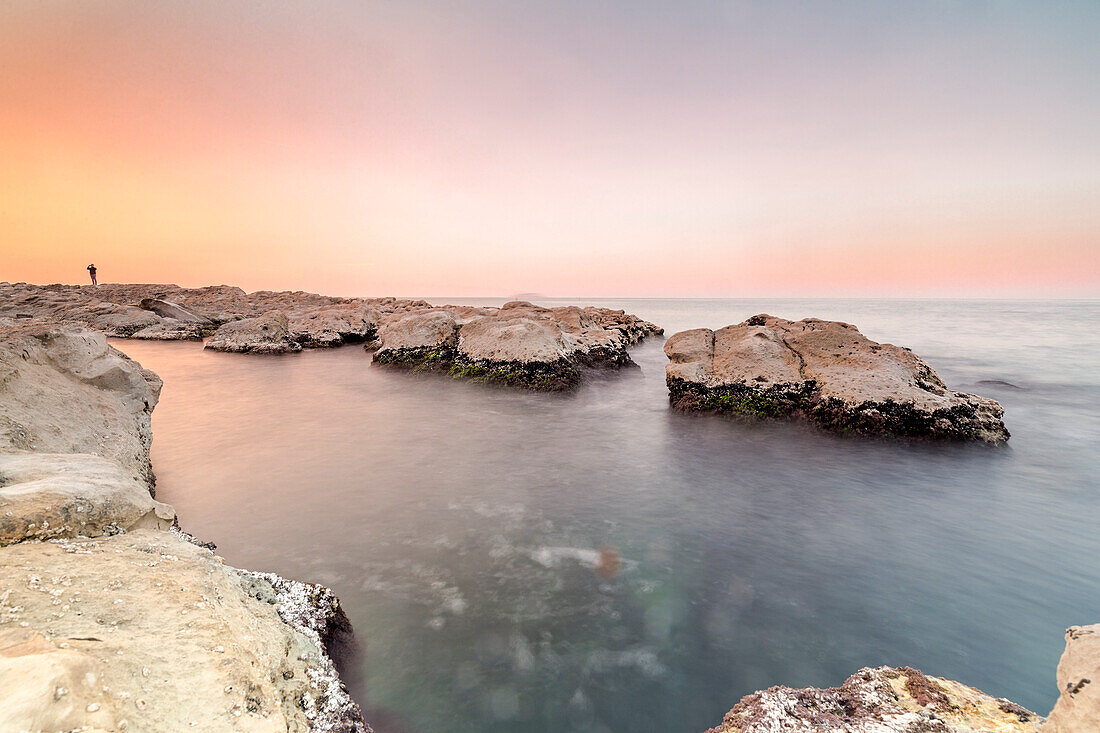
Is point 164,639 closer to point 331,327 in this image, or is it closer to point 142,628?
point 142,628

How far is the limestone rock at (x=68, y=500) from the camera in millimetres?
2475

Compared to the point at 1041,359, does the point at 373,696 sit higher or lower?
lower

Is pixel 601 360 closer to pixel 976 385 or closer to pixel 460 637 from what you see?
pixel 976 385

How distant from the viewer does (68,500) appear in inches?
107

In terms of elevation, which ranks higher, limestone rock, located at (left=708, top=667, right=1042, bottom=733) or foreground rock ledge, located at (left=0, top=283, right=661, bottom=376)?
foreground rock ledge, located at (left=0, top=283, right=661, bottom=376)

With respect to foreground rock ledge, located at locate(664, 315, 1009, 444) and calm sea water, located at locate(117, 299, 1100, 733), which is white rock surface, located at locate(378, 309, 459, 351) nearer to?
calm sea water, located at locate(117, 299, 1100, 733)

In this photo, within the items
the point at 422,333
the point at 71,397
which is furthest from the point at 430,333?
the point at 71,397

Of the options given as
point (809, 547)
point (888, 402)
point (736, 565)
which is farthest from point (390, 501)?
point (888, 402)

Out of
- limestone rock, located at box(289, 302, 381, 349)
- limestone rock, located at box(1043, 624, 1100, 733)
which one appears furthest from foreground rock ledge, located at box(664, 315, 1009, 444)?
limestone rock, located at box(289, 302, 381, 349)

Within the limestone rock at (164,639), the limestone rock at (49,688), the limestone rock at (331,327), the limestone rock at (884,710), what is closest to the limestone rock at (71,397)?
the limestone rock at (164,639)

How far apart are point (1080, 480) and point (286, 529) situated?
539 inches

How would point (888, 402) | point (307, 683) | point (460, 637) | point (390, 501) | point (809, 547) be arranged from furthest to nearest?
point (888, 402)
point (390, 501)
point (809, 547)
point (460, 637)
point (307, 683)

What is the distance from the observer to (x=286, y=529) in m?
6.14

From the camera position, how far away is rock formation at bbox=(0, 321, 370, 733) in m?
1.60
